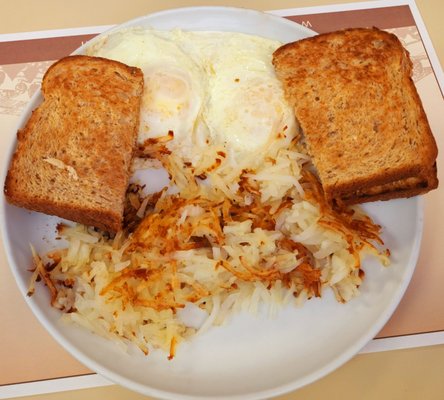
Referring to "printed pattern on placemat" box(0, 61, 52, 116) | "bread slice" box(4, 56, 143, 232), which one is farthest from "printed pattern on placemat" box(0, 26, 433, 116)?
"bread slice" box(4, 56, 143, 232)

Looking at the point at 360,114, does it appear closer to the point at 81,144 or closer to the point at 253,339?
the point at 253,339

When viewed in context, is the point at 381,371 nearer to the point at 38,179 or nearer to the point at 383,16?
the point at 38,179

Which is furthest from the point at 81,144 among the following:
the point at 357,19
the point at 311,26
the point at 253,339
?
the point at 357,19

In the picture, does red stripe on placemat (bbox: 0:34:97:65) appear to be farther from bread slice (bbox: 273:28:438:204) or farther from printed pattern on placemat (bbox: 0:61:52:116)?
bread slice (bbox: 273:28:438:204)

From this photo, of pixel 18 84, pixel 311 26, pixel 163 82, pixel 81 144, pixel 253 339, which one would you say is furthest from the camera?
pixel 311 26

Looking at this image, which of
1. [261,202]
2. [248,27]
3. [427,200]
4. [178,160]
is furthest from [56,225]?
[427,200]

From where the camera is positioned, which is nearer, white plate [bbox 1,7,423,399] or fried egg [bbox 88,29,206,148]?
white plate [bbox 1,7,423,399]

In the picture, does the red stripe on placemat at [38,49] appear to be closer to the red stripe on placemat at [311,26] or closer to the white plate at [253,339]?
the red stripe on placemat at [311,26]
